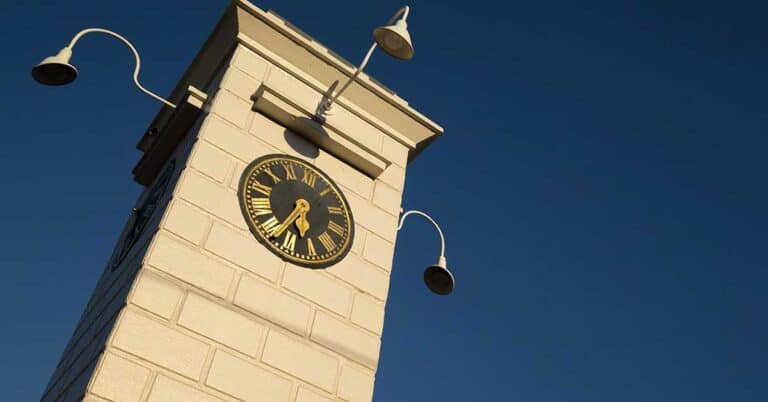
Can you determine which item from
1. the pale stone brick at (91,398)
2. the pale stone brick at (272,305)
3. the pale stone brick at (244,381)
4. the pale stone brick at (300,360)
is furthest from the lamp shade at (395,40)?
the pale stone brick at (91,398)

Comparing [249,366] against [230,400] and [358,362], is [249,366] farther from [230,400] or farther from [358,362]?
[358,362]

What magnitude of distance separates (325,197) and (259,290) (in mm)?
1559

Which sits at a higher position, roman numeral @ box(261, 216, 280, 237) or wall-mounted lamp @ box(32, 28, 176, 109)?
wall-mounted lamp @ box(32, 28, 176, 109)

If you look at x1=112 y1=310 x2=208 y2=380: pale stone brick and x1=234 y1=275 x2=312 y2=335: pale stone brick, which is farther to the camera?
x1=234 y1=275 x2=312 y2=335: pale stone brick

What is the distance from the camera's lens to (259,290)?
6.84 m

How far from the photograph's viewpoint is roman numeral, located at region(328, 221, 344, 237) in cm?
783

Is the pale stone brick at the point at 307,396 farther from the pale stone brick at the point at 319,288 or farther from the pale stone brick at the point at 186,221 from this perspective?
the pale stone brick at the point at 186,221

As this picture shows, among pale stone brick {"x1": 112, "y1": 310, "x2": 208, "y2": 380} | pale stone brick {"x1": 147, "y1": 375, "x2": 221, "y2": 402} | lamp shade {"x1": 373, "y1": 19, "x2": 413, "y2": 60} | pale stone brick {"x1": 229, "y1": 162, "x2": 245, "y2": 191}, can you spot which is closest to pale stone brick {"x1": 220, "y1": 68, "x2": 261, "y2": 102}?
pale stone brick {"x1": 229, "y1": 162, "x2": 245, "y2": 191}

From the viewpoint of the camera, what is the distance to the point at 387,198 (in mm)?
8797

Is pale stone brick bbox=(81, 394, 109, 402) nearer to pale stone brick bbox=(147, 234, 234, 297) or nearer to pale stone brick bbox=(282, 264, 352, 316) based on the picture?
pale stone brick bbox=(147, 234, 234, 297)

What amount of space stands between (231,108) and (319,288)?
2.22 m

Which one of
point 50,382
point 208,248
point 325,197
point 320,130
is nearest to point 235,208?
point 208,248

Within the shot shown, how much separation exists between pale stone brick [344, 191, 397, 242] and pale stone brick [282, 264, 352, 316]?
3.27 ft

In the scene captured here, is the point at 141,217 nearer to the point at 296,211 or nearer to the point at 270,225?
the point at 270,225
